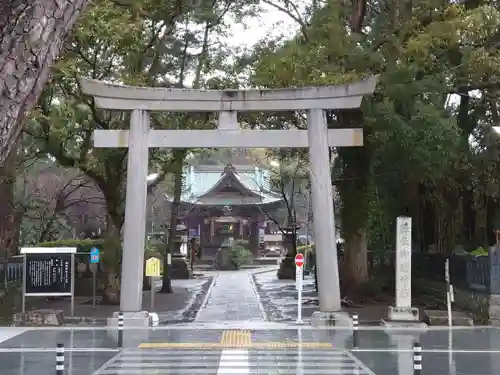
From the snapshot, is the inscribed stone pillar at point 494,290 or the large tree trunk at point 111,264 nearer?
the inscribed stone pillar at point 494,290

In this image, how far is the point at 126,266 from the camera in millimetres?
17266

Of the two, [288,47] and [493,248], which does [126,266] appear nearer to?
[288,47]

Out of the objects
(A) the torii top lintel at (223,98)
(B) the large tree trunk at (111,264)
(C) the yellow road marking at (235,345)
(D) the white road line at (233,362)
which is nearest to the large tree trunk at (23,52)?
(D) the white road line at (233,362)

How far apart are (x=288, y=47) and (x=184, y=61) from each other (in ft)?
23.8

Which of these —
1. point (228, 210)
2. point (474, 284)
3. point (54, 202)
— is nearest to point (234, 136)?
point (474, 284)

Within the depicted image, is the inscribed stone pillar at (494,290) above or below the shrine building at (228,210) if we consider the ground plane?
below

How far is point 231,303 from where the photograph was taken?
989 inches

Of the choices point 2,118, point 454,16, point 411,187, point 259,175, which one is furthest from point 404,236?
point 259,175

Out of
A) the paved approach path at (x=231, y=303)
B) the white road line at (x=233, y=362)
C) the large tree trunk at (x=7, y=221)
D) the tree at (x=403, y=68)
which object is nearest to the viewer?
the white road line at (x=233, y=362)

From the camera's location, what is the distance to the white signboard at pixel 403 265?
1731 cm

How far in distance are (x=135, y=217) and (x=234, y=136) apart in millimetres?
3490

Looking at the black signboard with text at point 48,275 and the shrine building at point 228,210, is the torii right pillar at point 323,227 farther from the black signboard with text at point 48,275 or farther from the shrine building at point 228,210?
the shrine building at point 228,210

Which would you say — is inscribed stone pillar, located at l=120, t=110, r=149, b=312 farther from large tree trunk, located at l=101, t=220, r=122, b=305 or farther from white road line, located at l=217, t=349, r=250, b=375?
large tree trunk, located at l=101, t=220, r=122, b=305

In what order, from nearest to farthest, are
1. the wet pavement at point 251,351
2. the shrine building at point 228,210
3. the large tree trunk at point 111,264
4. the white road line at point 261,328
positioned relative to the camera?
the wet pavement at point 251,351
the white road line at point 261,328
the large tree trunk at point 111,264
the shrine building at point 228,210
